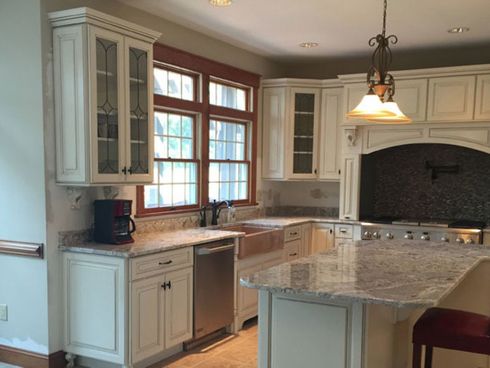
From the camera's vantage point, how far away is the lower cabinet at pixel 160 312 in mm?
3227

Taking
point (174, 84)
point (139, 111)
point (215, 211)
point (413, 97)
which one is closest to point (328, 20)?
point (413, 97)

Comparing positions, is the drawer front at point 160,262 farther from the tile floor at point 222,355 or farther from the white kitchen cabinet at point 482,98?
the white kitchen cabinet at point 482,98

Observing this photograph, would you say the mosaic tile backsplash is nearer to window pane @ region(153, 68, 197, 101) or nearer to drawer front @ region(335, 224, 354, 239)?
drawer front @ region(335, 224, 354, 239)

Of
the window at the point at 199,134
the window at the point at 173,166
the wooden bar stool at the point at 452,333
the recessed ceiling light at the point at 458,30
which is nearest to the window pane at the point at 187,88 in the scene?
the window at the point at 199,134

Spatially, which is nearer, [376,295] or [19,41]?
[376,295]

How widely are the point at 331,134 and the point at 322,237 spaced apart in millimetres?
1205

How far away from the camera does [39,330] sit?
3.38 meters

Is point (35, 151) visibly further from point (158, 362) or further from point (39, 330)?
point (158, 362)

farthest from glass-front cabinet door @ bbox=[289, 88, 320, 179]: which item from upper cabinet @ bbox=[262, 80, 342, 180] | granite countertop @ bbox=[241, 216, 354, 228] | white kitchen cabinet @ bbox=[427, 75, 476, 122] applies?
white kitchen cabinet @ bbox=[427, 75, 476, 122]

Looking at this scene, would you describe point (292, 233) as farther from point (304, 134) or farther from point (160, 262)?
point (160, 262)

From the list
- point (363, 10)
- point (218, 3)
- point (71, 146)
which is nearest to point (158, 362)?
point (71, 146)

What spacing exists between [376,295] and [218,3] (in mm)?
2659

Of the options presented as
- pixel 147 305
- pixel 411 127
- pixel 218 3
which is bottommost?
pixel 147 305

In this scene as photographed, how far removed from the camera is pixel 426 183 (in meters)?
5.49
